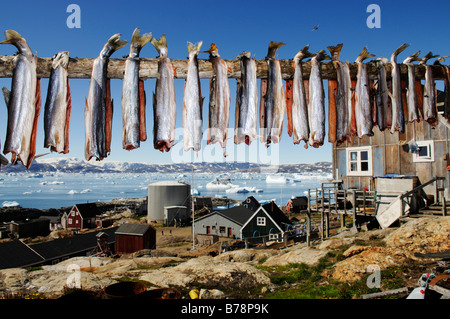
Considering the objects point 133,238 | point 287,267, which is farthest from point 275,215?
point 287,267

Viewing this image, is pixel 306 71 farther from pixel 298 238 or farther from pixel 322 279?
pixel 298 238

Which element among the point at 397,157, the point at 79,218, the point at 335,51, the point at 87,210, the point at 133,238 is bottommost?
the point at 79,218

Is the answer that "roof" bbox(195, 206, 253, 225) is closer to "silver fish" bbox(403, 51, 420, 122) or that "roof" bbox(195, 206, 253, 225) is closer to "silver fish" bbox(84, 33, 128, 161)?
"silver fish" bbox(403, 51, 420, 122)

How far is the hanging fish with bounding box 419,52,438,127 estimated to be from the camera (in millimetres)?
4258

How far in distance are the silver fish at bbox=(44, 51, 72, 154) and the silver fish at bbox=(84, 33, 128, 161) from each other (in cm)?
25

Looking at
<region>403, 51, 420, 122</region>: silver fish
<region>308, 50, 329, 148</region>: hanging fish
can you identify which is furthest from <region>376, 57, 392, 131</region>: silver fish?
<region>308, 50, 329, 148</region>: hanging fish

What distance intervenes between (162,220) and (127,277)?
2061 inches

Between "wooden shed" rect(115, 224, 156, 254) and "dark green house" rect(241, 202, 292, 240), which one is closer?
"wooden shed" rect(115, 224, 156, 254)

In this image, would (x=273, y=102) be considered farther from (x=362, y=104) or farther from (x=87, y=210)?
(x=87, y=210)

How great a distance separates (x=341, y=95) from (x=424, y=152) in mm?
17558

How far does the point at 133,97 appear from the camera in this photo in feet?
11.3

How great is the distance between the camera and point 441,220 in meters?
12.9

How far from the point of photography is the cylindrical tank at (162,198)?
209 feet

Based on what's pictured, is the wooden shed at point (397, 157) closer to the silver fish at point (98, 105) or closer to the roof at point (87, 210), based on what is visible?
the silver fish at point (98, 105)
